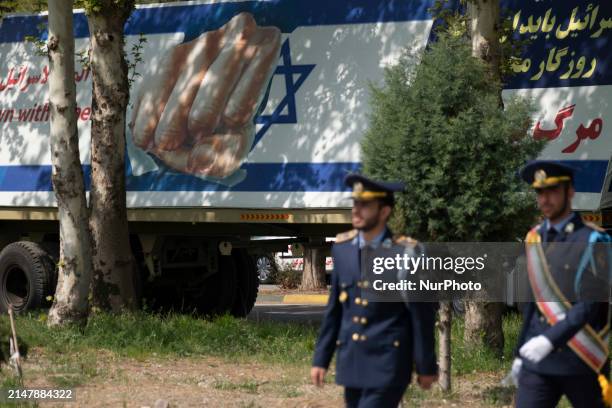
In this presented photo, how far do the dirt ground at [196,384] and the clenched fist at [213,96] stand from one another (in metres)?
3.64

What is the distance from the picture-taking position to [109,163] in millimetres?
14211

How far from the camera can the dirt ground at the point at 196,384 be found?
962 cm

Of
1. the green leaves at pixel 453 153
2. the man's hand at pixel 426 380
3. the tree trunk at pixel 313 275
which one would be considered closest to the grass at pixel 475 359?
the green leaves at pixel 453 153

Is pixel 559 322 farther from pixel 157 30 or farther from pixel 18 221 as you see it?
pixel 18 221

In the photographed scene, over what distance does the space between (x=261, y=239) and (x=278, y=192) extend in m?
2.57

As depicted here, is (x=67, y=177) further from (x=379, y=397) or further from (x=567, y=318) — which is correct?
(x=567, y=318)

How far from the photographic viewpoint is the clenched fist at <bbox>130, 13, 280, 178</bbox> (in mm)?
14797

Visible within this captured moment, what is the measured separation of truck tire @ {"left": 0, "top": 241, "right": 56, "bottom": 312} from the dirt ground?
481cm

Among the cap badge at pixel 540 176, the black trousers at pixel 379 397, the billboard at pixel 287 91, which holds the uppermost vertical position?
the billboard at pixel 287 91

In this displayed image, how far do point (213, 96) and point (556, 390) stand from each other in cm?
962

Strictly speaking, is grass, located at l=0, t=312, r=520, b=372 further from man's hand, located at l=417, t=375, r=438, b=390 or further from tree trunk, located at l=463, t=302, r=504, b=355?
man's hand, located at l=417, t=375, r=438, b=390

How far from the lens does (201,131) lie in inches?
591

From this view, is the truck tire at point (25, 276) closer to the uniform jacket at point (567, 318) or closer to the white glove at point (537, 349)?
the uniform jacket at point (567, 318)

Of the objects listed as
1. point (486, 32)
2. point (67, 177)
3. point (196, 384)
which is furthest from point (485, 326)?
point (67, 177)
